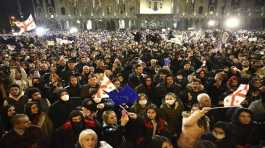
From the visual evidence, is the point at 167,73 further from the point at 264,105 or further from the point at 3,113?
the point at 3,113

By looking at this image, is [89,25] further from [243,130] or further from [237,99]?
[243,130]

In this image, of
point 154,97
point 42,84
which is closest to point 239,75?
point 154,97

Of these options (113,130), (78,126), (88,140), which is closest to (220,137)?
(113,130)

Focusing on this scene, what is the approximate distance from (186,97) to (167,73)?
130 cm

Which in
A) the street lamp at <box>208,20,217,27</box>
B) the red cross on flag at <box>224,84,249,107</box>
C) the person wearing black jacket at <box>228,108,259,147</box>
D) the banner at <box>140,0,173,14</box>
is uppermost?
the banner at <box>140,0,173,14</box>

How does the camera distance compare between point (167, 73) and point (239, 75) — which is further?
point (239, 75)

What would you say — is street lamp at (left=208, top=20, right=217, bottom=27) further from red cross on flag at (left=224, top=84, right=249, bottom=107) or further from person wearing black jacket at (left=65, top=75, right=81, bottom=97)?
red cross on flag at (left=224, top=84, right=249, bottom=107)

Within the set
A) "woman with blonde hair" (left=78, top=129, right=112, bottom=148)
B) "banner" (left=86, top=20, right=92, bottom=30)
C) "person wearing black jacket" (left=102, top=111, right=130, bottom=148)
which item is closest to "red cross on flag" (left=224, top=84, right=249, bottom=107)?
"person wearing black jacket" (left=102, top=111, right=130, bottom=148)

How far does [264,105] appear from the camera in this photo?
230 inches

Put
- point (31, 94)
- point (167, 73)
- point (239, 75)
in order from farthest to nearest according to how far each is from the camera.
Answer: point (239, 75) → point (167, 73) → point (31, 94)

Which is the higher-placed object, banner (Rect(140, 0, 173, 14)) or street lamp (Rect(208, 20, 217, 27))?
banner (Rect(140, 0, 173, 14))

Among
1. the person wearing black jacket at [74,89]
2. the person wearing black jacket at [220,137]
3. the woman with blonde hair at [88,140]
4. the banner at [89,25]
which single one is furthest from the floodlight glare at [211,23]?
the woman with blonde hair at [88,140]

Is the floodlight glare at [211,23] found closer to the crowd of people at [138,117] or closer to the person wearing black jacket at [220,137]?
the crowd of people at [138,117]

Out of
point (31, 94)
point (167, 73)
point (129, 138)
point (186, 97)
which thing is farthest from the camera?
point (167, 73)
